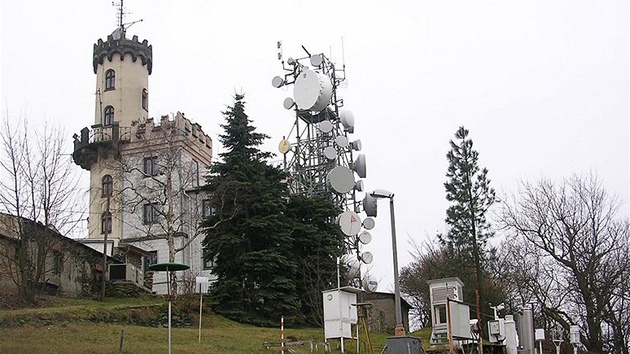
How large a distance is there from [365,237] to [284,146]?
22.1 feet

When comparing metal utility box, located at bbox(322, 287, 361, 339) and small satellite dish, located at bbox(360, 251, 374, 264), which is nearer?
metal utility box, located at bbox(322, 287, 361, 339)

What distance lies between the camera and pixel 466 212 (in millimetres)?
40875

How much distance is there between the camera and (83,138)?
53812 millimetres

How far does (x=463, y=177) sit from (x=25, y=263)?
21324mm

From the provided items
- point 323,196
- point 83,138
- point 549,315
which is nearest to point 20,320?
point 323,196

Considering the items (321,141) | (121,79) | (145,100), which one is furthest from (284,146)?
(121,79)

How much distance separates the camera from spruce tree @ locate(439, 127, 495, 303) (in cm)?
4034

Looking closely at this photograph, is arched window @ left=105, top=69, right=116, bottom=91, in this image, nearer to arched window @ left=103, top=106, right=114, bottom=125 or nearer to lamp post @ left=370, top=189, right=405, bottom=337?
arched window @ left=103, top=106, right=114, bottom=125

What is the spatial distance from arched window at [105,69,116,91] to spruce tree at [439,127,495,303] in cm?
2492

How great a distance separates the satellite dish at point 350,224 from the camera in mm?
33875

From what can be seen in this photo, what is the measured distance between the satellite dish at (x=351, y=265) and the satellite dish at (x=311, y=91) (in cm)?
802

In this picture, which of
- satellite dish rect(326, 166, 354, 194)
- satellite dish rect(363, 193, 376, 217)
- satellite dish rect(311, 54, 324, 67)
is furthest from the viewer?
satellite dish rect(311, 54, 324, 67)

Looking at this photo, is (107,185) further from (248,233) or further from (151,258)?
Answer: (248,233)

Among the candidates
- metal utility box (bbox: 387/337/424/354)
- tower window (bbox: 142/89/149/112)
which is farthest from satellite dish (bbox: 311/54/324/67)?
metal utility box (bbox: 387/337/424/354)
